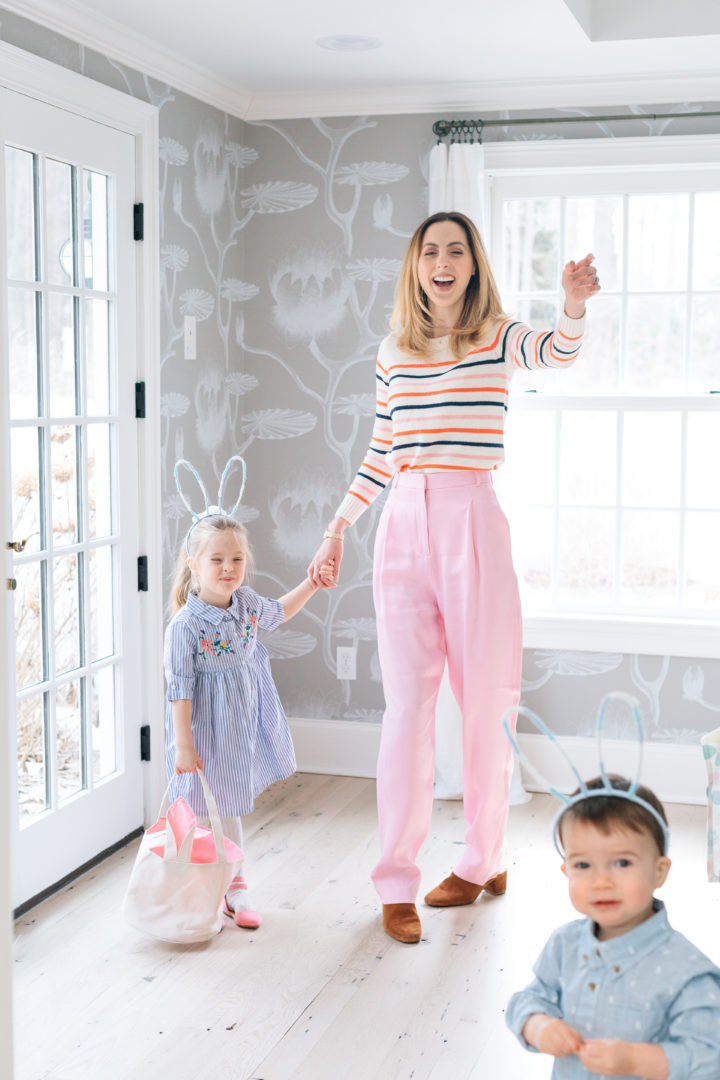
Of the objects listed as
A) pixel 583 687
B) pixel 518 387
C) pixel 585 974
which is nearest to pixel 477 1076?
pixel 585 974

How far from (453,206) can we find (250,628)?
1.69 metres

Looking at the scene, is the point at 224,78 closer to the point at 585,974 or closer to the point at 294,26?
the point at 294,26

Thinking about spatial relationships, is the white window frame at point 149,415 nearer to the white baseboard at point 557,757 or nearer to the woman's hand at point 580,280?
the white baseboard at point 557,757

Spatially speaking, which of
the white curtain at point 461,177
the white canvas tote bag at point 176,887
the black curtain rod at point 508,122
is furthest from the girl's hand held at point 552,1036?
the black curtain rod at point 508,122

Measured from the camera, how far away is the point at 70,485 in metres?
3.23

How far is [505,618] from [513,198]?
174cm

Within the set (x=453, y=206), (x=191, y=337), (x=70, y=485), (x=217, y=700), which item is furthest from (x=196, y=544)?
(x=453, y=206)

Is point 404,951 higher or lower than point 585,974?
lower

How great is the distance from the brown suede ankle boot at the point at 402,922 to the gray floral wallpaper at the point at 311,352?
1314 millimetres

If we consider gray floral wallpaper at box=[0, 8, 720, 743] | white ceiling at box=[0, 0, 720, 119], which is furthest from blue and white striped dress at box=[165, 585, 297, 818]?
white ceiling at box=[0, 0, 720, 119]

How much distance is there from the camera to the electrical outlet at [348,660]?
4.26 metres

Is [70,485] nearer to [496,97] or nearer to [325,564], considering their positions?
[325,564]

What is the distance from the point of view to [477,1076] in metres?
2.27

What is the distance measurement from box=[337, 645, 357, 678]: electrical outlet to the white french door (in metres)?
0.91
